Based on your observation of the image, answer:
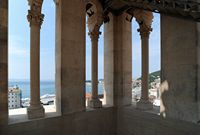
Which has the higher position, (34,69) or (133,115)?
(34,69)

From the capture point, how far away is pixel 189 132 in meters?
6.02

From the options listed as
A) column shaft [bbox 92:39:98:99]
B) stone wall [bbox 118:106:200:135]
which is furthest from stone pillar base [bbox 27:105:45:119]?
stone wall [bbox 118:106:200:135]

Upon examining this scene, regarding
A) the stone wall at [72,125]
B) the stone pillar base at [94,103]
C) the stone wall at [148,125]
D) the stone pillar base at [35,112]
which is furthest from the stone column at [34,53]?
the stone wall at [148,125]

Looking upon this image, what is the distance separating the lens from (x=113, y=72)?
8.74 metres

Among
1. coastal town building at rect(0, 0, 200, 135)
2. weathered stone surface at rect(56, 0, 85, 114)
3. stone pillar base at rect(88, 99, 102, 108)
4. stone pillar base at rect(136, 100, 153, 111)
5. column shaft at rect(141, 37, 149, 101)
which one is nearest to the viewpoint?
coastal town building at rect(0, 0, 200, 135)

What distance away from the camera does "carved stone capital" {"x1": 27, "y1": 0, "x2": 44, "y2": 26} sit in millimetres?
6258

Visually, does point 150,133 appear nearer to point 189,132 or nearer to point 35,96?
point 189,132

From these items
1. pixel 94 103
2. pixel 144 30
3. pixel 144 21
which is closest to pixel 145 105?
pixel 94 103

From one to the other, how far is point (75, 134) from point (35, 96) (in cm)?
226

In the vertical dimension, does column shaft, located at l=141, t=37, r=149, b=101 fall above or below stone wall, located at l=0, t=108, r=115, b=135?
above

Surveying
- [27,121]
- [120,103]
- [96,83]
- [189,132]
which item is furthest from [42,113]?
[189,132]

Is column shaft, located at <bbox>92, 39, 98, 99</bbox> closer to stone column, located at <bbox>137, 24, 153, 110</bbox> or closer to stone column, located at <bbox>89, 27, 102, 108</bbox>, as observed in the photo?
stone column, located at <bbox>89, 27, 102, 108</bbox>

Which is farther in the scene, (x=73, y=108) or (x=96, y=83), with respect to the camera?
(x=96, y=83)

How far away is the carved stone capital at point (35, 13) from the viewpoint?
6.26 metres
